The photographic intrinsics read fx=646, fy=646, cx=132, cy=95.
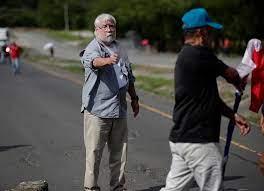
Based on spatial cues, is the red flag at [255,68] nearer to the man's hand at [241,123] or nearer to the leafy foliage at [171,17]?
the man's hand at [241,123]

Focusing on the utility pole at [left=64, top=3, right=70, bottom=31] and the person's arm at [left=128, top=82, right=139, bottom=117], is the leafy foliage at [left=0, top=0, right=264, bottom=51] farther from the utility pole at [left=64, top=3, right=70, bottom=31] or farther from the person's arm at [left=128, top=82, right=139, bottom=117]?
the utility pole at [left=64, top=3, right=70, bottom=31]

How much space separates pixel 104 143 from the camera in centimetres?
648

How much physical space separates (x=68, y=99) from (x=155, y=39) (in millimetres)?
42618

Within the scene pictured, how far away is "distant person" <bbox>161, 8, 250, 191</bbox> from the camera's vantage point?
4.74 m

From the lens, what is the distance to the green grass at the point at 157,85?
1972 cm

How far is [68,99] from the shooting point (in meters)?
17.5

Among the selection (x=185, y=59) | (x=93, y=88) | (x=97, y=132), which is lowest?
(x=97, y=132)

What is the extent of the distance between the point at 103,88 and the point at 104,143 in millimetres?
586

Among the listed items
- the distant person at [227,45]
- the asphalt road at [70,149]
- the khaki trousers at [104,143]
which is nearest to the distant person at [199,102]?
the khaki trousers at [104,143]

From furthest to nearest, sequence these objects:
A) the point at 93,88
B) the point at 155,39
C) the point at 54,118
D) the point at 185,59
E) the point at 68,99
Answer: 1. the point at 155,39
2. the point at 68,99
3. the point at 54,118
4. the point at 93,88
5. the point at 185,59

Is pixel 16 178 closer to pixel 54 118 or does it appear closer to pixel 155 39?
pixel 54 118

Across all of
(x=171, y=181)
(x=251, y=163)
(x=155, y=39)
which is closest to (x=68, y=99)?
(x=251, y=163)

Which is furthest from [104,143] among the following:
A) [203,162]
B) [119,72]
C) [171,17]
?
[171,17]

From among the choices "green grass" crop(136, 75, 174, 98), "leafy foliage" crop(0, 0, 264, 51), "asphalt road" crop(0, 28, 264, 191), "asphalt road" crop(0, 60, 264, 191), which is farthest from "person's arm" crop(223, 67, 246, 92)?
"leafy foliage" crop(0, 0, 264, 51)
